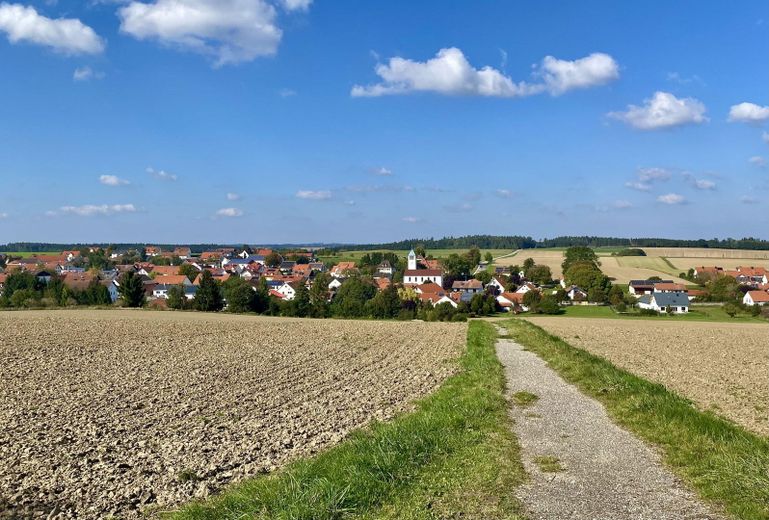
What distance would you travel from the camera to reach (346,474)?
843cm

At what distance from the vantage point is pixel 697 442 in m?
9.77

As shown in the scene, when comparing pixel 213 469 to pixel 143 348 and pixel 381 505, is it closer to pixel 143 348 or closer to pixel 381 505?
pixel 381 505

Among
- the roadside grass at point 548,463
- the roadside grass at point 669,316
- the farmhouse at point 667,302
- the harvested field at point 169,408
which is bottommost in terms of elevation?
the roadside grass at point 669,316

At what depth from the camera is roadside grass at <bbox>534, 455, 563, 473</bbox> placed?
888 centimetres

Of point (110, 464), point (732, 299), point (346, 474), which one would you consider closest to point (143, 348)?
point (110, 464)

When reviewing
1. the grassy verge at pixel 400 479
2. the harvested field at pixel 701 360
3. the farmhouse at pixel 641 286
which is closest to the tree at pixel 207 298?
the harvested field at pixel 701 360

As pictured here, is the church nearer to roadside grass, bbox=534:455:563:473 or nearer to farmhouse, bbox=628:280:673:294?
farmhouse, bbox=628:280:673:294

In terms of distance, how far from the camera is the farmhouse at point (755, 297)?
78688mm

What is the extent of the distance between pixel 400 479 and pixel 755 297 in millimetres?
88035

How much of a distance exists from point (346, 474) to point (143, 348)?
944 inches

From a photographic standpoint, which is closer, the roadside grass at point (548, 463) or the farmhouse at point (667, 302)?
the roadside grass at point (548, 463)

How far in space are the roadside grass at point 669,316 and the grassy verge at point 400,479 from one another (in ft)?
198

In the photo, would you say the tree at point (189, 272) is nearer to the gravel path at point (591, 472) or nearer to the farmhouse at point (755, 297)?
the farmhouse at point (755, 297)

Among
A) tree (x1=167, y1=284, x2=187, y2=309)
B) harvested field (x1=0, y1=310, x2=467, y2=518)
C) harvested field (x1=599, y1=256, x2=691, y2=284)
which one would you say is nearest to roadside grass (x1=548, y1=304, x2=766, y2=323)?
harvested field (x1=599, y1=256, x2=691, y2=284)
